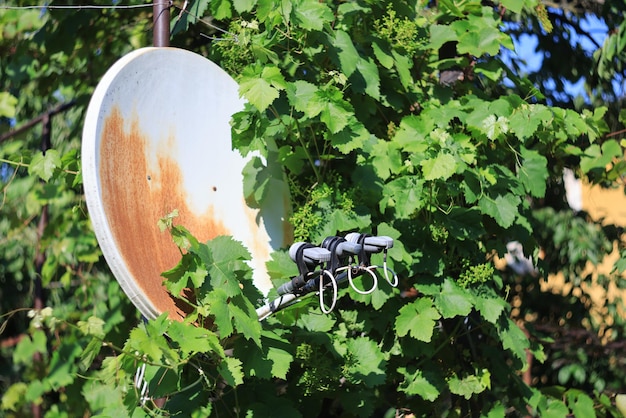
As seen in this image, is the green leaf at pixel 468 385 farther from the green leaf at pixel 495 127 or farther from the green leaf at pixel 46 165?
the green leaf at pixel 46 165

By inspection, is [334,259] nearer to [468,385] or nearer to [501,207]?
[501,207]

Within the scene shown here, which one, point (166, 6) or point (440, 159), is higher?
point (166, 6)

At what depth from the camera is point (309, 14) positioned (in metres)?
3.45

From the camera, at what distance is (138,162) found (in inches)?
118

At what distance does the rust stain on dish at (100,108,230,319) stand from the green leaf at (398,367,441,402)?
3.70 ft

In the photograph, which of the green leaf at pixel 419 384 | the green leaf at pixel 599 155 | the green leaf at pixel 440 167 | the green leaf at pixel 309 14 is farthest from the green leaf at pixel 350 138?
the green leaf at pixel 599 155

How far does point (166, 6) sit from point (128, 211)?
1075mm

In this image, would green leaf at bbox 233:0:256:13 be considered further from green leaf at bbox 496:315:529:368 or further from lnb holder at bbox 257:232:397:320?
green leaf at bbox 496:315:529:368

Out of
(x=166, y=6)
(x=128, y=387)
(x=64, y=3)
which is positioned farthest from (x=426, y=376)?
(x=64, y=3)

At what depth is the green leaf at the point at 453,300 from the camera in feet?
12.0

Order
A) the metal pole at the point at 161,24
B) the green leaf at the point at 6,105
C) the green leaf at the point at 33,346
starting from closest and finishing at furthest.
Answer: the metal pole at the point at 161,24 → the green leaf at the point at 6,105 → the green leaf at the point at 33,346

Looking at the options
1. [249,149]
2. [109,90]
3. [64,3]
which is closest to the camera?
[109,90]

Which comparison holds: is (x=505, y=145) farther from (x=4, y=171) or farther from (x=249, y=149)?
(x=4, y=171)

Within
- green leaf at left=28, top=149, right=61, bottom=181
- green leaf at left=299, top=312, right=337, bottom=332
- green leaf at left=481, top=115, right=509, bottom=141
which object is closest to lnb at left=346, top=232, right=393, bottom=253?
green leaf at left=299, top=312, right=337, bottom=332
